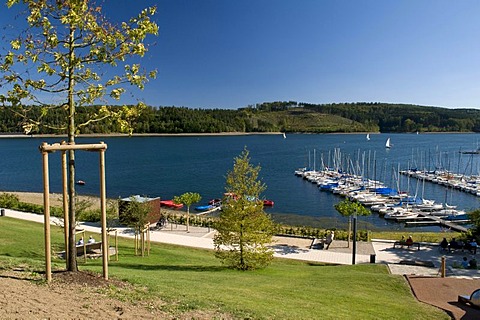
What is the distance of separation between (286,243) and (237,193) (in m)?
8.60

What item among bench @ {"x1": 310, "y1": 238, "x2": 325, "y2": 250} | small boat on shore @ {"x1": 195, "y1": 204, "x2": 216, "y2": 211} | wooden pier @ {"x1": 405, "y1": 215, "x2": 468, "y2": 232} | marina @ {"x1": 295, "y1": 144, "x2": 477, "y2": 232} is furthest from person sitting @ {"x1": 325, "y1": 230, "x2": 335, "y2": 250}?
small boat on shore @ {"x1": 195, "y1": 204, "x2": 216, "y2": 211}

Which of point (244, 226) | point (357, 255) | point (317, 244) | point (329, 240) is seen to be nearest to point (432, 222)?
point (329, 240)

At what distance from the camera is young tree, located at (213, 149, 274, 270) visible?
14062mm

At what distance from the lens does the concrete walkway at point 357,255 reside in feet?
52.0

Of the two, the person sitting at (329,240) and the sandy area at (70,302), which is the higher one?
the sandy area at (70,302)

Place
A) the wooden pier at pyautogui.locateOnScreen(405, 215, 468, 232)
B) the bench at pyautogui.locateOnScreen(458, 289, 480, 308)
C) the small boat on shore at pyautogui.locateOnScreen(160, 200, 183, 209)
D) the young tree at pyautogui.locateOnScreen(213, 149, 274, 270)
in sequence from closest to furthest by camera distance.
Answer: the bench at pyautogui.locateOnScreen(458, 289, 480, 308) < the young tree at pyautogui.locateOnScreen(213, 149, 274, 270) < the wooden pier at pyautogui.locateOnScreen(405, 215, 468, 232) < the small boat on shore at pyautogui.locateOnScreen(160, 200, 183, 209)

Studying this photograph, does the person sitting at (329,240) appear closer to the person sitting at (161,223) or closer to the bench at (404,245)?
the bench at (404,245)

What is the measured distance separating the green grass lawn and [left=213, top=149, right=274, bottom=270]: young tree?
508 millimetres

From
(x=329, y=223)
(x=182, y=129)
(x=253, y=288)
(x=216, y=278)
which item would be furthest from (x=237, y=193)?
(x=182, y=129)

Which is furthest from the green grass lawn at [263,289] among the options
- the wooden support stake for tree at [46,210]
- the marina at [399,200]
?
the marina at [399,200]

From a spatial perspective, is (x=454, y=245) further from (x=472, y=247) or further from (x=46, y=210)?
(x=46, y=210)

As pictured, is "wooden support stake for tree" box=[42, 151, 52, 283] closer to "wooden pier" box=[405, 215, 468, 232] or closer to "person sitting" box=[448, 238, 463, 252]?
"person sitting" box=[448, 238, 463, 252]

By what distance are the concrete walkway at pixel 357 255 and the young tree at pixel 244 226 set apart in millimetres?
4894

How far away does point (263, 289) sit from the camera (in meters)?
9.99
